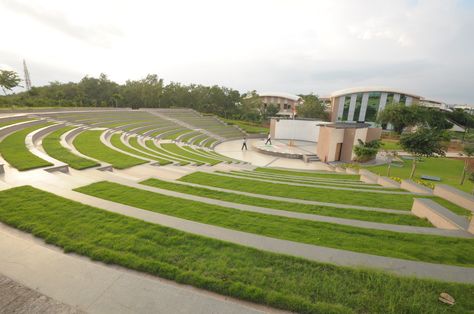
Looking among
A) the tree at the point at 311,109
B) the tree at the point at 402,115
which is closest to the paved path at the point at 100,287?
the tree at the point at 402,115

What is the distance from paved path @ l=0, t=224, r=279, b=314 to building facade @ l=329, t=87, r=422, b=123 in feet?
196

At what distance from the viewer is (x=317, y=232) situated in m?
4.44

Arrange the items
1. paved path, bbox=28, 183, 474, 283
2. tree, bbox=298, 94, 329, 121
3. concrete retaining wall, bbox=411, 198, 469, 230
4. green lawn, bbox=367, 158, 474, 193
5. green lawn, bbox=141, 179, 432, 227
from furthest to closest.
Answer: tree, bbox=298, 94, 329, 121
green lawn, bbox=367, 158, 474, 193
green lawn, bbox=141, 179, 432, 227
concrete retaining wall, bbox=411, 198, 469, 230
paved path, bbox=28, 183, 474, 283

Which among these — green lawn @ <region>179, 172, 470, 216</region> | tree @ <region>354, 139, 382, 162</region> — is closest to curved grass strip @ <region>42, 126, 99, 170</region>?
green lawn @ <region>179, 172, 470, 216</region>

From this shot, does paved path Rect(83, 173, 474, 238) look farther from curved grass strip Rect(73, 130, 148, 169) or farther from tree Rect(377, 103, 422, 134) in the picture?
tree Rect(377, 103, 422, 134)

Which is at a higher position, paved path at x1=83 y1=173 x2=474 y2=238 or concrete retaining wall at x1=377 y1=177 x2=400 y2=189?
paved path at x1=83 y1=173 x2=474 y2=238

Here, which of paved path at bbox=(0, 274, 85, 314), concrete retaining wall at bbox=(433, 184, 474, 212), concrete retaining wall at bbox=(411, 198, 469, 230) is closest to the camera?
paved path at bbox=(0, 274, 85, 314)

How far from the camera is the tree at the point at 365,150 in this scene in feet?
70.4

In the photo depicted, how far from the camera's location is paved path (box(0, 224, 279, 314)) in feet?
8.34

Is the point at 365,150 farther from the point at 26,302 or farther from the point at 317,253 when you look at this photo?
the point at 26,302

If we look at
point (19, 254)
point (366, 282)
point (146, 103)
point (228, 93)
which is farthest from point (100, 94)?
point (366, 282)

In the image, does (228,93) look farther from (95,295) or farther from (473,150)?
(95,295)

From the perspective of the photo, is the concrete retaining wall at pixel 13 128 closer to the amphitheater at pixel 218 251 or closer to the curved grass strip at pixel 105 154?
the curved grass strip at pixel 105 154

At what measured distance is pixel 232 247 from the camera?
365cm
